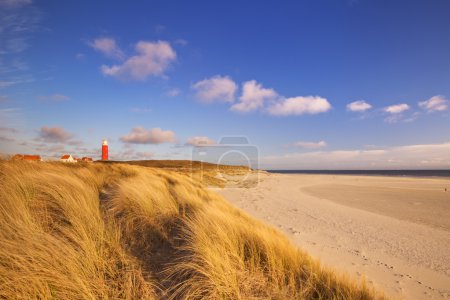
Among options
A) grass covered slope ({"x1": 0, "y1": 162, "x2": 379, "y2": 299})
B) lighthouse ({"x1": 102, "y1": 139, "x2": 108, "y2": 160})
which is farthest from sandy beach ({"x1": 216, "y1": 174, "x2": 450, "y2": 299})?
lighthouse ({"x1": 102, "y1": 139, "x2": 108, "y2": 160})

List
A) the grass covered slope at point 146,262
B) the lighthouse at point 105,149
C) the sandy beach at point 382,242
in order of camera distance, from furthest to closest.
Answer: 1. the lighthouse at point 105,149
2. the sandy beach at point 382,242
3. the grass covered slope at point 146,262

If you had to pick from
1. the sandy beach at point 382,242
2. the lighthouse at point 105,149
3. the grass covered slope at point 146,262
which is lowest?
the sandy beach at point 382,242

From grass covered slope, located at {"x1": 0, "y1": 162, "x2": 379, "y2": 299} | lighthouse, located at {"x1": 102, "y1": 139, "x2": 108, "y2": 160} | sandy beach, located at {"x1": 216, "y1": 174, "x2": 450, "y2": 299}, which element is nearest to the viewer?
grass covered slope, located at {"x1": 0, "y1": 162, "x2": 379, "y2": 299}

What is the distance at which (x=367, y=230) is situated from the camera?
23.0ft

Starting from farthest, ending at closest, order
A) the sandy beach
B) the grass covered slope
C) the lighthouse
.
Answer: the lighthouse, the sandy beach, the grass covered slope

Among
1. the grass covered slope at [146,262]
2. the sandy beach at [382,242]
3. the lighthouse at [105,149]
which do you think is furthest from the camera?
the lighthouse at [105,149]

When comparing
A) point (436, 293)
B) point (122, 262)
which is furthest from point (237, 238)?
point (436, 293)

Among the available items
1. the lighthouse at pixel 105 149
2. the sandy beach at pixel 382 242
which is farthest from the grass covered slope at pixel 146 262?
the lighthouse at pixel 105 149

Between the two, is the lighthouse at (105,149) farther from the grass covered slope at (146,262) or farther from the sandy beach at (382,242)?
the grass covered slope at (146,262)

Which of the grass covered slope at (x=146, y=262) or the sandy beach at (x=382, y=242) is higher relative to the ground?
the grass covered slope at (x=146, y=262)

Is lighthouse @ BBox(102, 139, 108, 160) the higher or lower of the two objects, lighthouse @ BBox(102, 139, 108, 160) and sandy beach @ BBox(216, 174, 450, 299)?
the higher

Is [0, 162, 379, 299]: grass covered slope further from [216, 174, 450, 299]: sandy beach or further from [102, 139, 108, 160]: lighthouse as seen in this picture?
[102, 139, 108, 160]: lighthouse

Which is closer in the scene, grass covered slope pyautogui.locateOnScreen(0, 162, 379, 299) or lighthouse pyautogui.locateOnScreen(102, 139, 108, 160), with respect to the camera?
grass covered slope pyautogui.locateOnScreen(0, 162, 379, 299)

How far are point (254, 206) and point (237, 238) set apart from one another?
23.4ft
